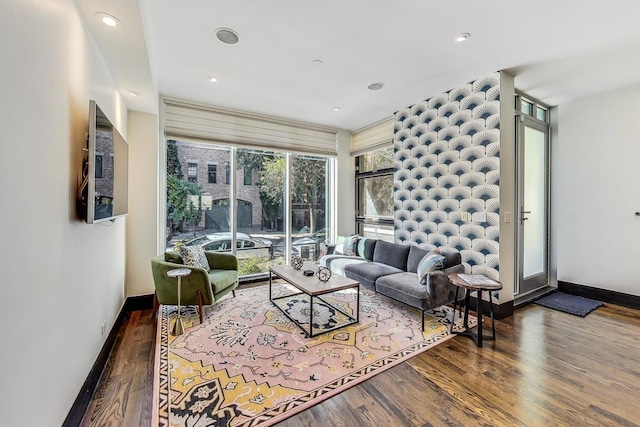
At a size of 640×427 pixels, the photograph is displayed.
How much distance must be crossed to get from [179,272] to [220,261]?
0.99 meters

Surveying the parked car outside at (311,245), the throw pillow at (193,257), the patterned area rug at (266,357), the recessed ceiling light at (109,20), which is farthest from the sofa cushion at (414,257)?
the recessed ceiling light at (109,20)

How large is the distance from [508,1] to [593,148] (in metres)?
3.09

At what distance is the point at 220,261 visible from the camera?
3846mm

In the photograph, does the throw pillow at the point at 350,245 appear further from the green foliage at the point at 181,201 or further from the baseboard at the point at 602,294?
the baseboard at the point at 602,294

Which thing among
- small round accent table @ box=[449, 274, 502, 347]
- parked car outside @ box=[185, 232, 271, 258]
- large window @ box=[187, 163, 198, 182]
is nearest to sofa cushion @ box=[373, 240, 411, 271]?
small round accent table @ box=[449, 274, 502, 347]

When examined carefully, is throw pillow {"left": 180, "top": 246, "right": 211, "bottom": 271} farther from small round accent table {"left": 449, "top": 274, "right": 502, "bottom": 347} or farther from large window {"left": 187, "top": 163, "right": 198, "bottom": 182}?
small round accent table {"left": 449, "top": 274, "right": 502, "bottom": 347}

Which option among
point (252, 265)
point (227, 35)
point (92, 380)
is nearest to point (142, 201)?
point (252, 265)

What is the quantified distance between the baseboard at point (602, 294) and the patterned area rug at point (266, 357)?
2185 millimetres

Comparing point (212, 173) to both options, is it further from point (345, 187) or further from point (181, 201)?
point (345, 187)

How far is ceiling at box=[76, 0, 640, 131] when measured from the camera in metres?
2.10

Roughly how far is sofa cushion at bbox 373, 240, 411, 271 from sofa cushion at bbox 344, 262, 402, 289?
0.29 ft

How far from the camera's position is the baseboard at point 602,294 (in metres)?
3.50

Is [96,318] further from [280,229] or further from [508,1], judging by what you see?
[508,1]

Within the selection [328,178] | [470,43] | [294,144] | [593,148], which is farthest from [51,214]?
[593,148]
